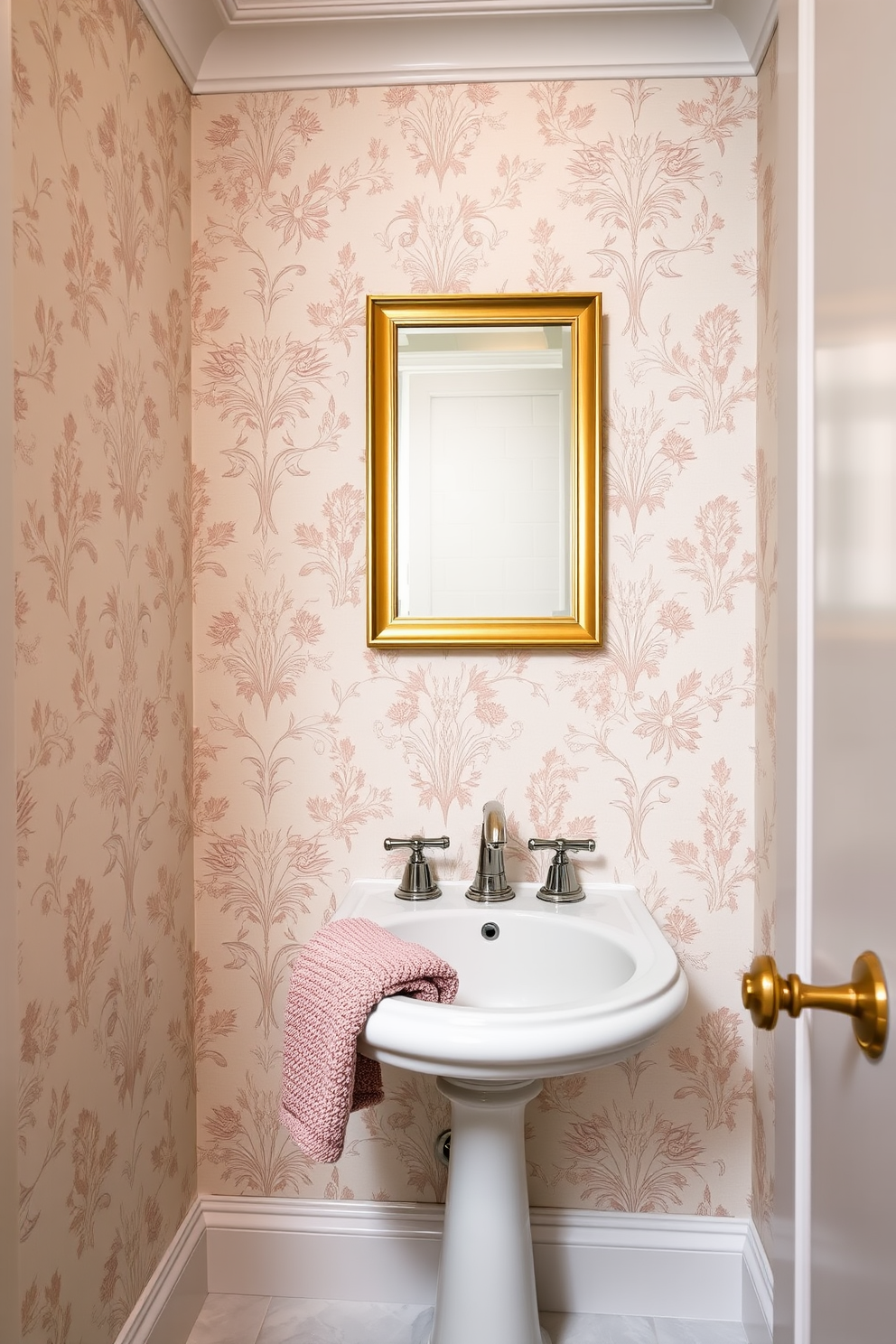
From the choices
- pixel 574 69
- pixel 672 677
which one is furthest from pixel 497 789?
pixel 574 69

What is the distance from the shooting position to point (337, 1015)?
1.13 meters

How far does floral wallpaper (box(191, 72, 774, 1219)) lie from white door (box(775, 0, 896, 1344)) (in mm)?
816

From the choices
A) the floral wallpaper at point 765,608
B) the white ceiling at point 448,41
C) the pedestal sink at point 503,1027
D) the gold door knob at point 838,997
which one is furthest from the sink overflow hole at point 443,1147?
the white ceiling at point 448,41

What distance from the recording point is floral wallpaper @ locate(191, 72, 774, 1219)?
1.56 m

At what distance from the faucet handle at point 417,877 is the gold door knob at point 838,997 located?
2.95 ft

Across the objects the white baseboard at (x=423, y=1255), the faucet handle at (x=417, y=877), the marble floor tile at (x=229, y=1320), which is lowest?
the marble floor tile at (x=229, y=1320)

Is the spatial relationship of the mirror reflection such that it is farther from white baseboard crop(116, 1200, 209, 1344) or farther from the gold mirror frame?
white baseboard crop(116, 1200, 209, 1344)

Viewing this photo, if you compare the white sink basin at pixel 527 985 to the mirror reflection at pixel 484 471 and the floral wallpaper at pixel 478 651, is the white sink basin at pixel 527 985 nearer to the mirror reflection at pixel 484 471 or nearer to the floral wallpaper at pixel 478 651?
the floral wallpaper at pixel 478 651

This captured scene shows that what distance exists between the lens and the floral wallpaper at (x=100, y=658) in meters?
1.04

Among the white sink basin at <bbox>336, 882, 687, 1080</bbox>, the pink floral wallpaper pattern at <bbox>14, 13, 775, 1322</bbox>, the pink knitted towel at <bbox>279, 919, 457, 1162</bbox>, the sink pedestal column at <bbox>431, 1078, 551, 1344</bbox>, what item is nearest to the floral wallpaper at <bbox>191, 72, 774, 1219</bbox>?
the pink floral wallpaper pattern at <bbox>14, 13, 775, 1322</bbox>

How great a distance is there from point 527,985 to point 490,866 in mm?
203

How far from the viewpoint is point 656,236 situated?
5.11 ft

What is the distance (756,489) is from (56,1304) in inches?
62.2

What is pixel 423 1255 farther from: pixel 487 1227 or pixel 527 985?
pixel 527 985
